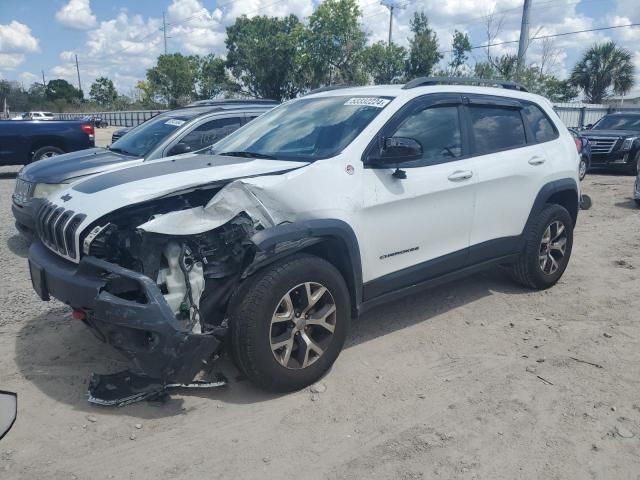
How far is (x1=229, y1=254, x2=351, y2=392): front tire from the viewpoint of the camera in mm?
3258

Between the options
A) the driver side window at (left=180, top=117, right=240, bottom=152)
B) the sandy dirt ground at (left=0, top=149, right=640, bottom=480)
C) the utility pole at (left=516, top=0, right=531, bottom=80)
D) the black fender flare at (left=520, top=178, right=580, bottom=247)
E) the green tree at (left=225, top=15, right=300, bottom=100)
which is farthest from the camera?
the green tree at (left=225, top=15, right=300, bottom=100)

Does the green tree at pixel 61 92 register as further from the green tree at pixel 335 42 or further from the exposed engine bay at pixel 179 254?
the exposed engine bay at pixel 179 254

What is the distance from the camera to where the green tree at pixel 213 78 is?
50156mm

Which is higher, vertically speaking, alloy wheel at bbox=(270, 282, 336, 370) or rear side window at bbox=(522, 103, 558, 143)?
rear side window at bbox=(522, 103, 558, 143)

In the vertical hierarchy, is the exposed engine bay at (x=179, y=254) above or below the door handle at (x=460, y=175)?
below

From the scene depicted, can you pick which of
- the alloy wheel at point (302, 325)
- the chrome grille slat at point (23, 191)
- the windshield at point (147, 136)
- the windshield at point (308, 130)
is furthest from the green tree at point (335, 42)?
the alloy wheel at point (302, 325)

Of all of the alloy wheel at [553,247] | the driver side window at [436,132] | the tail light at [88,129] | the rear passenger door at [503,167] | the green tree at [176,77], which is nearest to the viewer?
the driver side window at [436,132]

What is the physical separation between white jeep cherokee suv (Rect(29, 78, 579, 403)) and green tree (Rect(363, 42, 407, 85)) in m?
34.0

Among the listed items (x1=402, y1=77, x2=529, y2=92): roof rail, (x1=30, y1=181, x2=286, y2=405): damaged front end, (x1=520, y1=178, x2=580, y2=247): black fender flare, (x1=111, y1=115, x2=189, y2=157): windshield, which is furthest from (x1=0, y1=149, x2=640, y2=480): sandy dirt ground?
(x1=111, y1=115, x2=189, y2=157): windshield

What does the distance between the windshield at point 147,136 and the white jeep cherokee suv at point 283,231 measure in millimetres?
2970

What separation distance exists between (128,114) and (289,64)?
42.9 ft

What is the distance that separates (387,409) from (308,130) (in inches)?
82.2

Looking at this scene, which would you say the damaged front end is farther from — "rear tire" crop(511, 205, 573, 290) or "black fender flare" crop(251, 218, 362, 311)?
"rear tire" crop(511, 205, 573, 290)

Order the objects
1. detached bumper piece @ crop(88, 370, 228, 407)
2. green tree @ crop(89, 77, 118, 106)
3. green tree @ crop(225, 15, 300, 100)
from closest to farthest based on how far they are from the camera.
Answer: detached bumper piece @ crop(88, 370, 228, 407)
green tree @ crop(225, 15, 300, 100)
green tree @ crop(89, 77, 118, 106)
